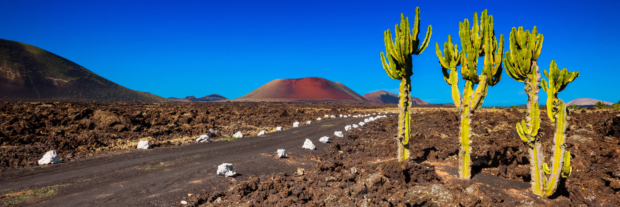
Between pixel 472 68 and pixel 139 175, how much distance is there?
27.3ft

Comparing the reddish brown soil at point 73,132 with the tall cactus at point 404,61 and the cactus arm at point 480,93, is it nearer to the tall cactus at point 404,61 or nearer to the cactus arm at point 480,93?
the tall cactus at point 404,61

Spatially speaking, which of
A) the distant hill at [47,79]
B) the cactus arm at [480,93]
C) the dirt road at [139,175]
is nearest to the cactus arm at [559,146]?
the cactus arm at [480,93]

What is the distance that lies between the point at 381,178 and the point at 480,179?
8.79 feet

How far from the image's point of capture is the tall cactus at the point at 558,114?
15.8 ft

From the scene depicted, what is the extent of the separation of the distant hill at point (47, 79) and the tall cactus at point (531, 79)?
97836mm

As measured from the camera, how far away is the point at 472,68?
19.6ft

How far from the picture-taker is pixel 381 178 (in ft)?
18.1

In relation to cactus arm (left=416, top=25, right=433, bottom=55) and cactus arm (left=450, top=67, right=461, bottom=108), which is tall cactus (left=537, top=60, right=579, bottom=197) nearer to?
cactus arm (left=450, top=67, right=461, bottom=108)

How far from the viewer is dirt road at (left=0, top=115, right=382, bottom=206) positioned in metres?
5.53

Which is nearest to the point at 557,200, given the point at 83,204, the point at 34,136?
the point at 83,204

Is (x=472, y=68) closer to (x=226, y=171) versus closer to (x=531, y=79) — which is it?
(x=531, y=79)

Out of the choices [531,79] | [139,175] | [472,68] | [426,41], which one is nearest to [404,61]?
[426,41]

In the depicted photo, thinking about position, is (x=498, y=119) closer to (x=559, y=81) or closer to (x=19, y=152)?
(x=559, y=81)

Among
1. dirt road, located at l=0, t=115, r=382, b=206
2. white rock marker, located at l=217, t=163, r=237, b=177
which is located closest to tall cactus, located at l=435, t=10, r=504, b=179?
dirt road, located at l=0, t=115, r=382, b=206
